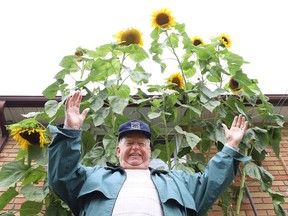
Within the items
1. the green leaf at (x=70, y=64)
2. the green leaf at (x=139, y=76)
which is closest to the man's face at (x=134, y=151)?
the green leaf at (x=139, y=76)

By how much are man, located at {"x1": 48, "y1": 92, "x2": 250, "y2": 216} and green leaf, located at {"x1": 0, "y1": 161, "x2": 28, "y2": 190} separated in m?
1.13

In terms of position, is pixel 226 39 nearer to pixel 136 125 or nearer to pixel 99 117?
pixel 99 117

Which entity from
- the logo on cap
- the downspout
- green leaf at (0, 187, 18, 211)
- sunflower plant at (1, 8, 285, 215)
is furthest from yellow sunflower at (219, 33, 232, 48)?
the downspout

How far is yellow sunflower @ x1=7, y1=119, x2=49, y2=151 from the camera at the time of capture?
2.70 metres

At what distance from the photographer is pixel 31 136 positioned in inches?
108

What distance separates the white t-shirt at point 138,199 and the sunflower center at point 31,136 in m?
1.21

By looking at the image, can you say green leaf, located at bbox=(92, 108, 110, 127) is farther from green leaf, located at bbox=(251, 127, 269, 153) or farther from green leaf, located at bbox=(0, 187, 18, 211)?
green leaf, located at bbox=(251, 127, 269, 153)

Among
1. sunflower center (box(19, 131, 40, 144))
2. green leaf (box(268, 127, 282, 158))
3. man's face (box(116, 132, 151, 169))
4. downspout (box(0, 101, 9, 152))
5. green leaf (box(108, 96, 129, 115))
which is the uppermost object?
man's face (box(116, 132, 151, 169))

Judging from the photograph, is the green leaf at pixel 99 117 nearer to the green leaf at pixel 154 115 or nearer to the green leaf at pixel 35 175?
the green leaf at pixel 154 115

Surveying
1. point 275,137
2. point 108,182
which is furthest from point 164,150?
point 108,182

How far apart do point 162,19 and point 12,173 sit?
71.7 inches

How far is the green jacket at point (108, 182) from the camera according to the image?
1.63m

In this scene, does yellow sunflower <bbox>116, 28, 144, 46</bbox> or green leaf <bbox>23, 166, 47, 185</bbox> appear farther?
yellow sunflower <bbox>116, 28, 144, 46</bbox>

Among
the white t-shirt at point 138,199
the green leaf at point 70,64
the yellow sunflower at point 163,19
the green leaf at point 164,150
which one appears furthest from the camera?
the yellow sunflower at point 163,19
